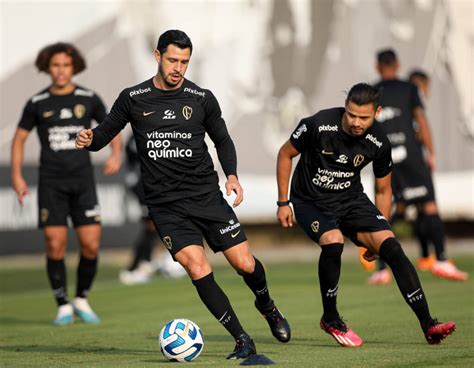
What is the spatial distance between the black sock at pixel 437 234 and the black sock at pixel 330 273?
5719 mm

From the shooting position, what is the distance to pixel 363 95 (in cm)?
895

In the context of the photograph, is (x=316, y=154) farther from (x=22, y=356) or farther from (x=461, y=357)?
(x=22, y=356)

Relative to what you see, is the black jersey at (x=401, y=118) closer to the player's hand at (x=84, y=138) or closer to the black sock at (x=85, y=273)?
the black sock at (x=85, y=273)

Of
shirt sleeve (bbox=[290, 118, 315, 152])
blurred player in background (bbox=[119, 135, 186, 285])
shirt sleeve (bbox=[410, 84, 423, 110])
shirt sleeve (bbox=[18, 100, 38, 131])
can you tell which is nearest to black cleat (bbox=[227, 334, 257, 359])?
shirt sleeve (bbox=[290, 118, 315, 152])

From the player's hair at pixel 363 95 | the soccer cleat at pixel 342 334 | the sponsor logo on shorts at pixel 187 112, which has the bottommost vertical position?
the soccer cleat at pixel 342 334

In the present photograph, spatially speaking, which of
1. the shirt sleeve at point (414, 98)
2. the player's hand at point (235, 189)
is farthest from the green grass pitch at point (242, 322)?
the shirt sleeve at point (414, 98)

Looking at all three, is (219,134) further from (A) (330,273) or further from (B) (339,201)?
(A) (330,273)

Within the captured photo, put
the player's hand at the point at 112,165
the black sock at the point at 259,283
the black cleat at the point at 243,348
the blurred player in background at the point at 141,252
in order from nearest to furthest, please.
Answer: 1. the black cleat at the point at 243,348
2. the black sock at the point at 259,283
3. the player's hand at the point at 112,165
4. the blurred player in background at the point at 141,252

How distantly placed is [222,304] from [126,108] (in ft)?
4.97

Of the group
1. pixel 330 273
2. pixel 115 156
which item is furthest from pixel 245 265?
pixel 115 156

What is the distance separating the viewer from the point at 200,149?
8953mm

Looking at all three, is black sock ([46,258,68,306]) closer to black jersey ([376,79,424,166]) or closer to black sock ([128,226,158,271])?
black jersey ([376,79,424,166])

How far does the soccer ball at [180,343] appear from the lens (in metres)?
8.62

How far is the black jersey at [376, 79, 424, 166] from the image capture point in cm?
1503
